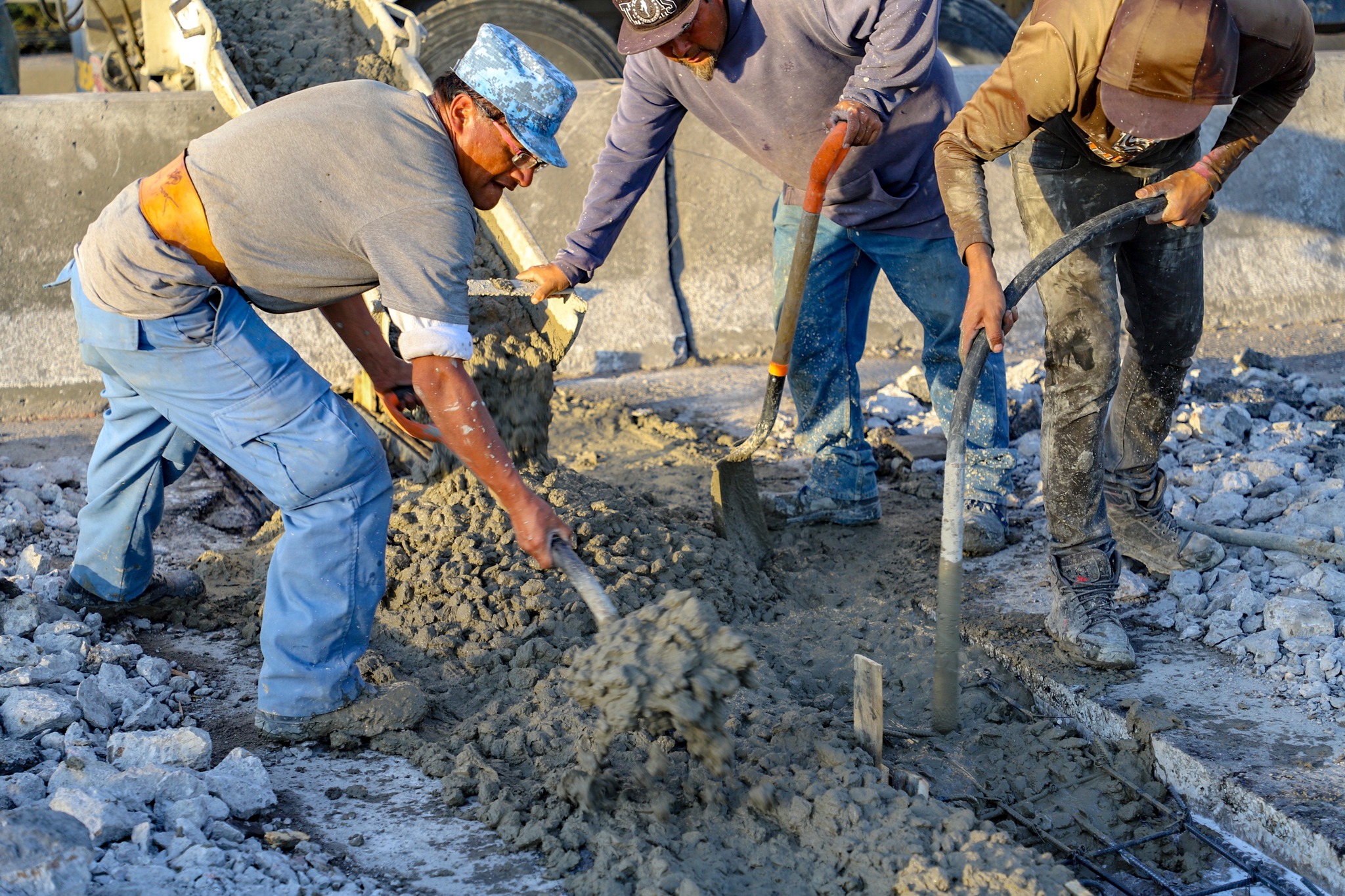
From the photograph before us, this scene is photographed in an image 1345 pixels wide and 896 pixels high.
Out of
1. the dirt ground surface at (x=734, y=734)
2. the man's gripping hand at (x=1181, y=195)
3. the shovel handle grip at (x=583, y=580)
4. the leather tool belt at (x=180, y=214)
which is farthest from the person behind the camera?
the man's gripping hand at (x=1181, y=195)

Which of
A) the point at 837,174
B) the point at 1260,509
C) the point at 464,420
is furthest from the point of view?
the point at 1260,509

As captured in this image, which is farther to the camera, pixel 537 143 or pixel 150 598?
pixel 150 598

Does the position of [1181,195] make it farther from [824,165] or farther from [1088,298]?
[824,165]

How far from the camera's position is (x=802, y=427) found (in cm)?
405

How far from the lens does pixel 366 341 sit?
3.01m

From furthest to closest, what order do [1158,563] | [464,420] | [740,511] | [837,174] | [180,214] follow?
[740,511]
[837,174]
[1158,563]
[180,214]
[464,420]

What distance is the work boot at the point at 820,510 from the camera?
3.97 m

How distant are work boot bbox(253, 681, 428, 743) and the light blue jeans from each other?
3 cm

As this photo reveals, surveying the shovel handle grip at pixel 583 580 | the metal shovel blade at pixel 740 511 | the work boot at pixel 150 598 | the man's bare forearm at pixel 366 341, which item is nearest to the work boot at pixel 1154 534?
the metal shovel blade at pixel 740 511

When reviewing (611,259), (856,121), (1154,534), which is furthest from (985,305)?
(611,259)

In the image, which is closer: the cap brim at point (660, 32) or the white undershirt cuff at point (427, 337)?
the white undershirt cuff at point (427, 337)

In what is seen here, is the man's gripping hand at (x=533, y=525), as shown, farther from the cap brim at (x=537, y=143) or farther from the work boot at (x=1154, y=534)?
the work boot at (x=1154, y=534)

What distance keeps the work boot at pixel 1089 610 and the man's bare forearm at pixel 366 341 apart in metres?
1.88

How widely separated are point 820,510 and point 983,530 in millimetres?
587
